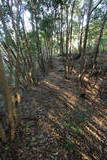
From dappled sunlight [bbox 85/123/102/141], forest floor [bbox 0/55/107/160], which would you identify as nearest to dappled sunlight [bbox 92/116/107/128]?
forest floor [bbox 0/55/107/160]

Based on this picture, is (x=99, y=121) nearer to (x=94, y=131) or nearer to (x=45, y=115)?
(x=94, y=131)

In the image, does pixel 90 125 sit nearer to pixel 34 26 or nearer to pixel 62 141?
pixel 62 141

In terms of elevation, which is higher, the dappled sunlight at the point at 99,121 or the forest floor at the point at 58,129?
the forest floor at the point at 58,129

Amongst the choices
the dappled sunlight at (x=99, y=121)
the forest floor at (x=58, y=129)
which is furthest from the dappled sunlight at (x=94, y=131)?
the dappled sunlight at (x=99, y=121)

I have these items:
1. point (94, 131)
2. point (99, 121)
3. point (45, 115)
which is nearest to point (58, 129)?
point (45, 115)

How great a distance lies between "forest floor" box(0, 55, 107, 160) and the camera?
12.5ft

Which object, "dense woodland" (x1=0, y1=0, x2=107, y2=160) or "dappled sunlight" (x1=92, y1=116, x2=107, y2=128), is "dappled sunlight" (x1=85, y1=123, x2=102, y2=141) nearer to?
"dense woodland" (x1=0, y1=0, x2=107, y2=160)

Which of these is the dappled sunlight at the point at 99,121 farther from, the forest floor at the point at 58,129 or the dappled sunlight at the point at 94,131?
the dappled sunlight at the point at 94,131

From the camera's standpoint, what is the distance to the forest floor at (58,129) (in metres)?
3.82

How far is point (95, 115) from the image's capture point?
6551 mm

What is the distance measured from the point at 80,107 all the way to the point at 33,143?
335 cm

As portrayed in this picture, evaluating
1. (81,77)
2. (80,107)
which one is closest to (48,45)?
(81,77)

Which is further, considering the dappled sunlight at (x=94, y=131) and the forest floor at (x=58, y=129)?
the dappled sunlight at (x=94, y=131)

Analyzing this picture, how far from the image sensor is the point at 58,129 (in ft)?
15.3
